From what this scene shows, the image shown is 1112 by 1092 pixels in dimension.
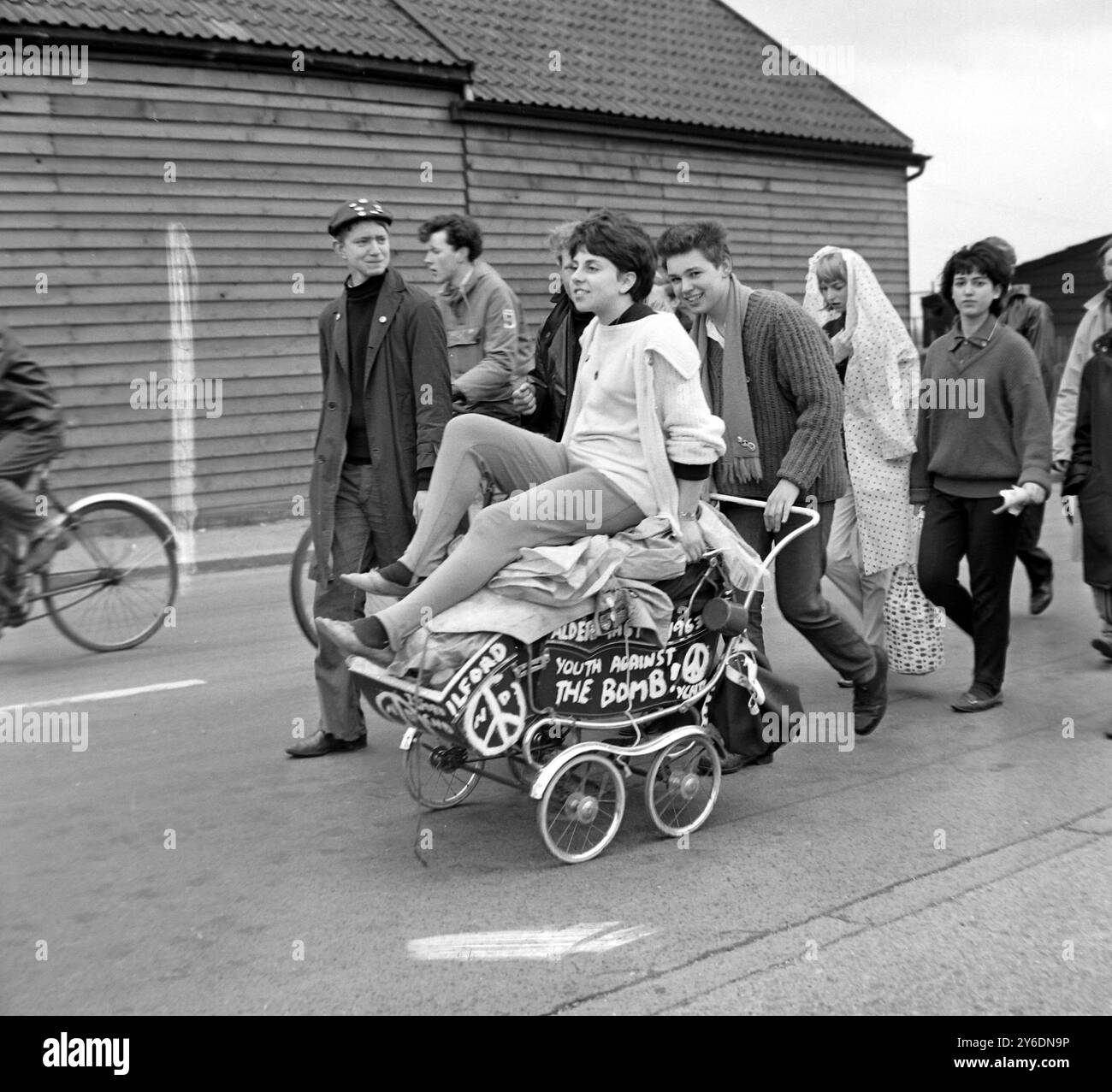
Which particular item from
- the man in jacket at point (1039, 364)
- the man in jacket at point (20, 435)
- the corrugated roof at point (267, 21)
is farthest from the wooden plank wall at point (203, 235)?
the man in jacket at point (1039, 364)

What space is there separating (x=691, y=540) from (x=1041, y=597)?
4714 millimetres

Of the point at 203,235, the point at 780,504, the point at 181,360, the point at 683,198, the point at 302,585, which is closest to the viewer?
the point at 780,504

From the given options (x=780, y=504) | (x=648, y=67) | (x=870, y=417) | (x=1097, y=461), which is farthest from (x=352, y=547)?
(x=648, y=67)

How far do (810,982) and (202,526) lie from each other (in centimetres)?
1181

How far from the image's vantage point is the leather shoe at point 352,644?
4.23 metres

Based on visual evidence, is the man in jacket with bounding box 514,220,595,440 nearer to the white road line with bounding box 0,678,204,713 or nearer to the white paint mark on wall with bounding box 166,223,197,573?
the white road line with bounding box 0,678,204,713

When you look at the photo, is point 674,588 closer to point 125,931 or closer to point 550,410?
point 550,410

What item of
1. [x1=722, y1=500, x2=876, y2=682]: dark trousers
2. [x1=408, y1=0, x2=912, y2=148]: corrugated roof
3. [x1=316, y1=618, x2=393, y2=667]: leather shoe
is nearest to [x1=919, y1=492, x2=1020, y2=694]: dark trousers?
[x1=722, y1=500, x2=876, y2=682]: dark trousers

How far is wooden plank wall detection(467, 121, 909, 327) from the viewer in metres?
17.2

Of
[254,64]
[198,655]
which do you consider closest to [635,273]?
[198,655]

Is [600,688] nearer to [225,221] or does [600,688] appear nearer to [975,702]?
[975,702]

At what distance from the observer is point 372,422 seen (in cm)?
558

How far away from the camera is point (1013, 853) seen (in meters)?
4.39

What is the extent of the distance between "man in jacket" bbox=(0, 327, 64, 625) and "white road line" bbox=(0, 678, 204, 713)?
2.72 ft
